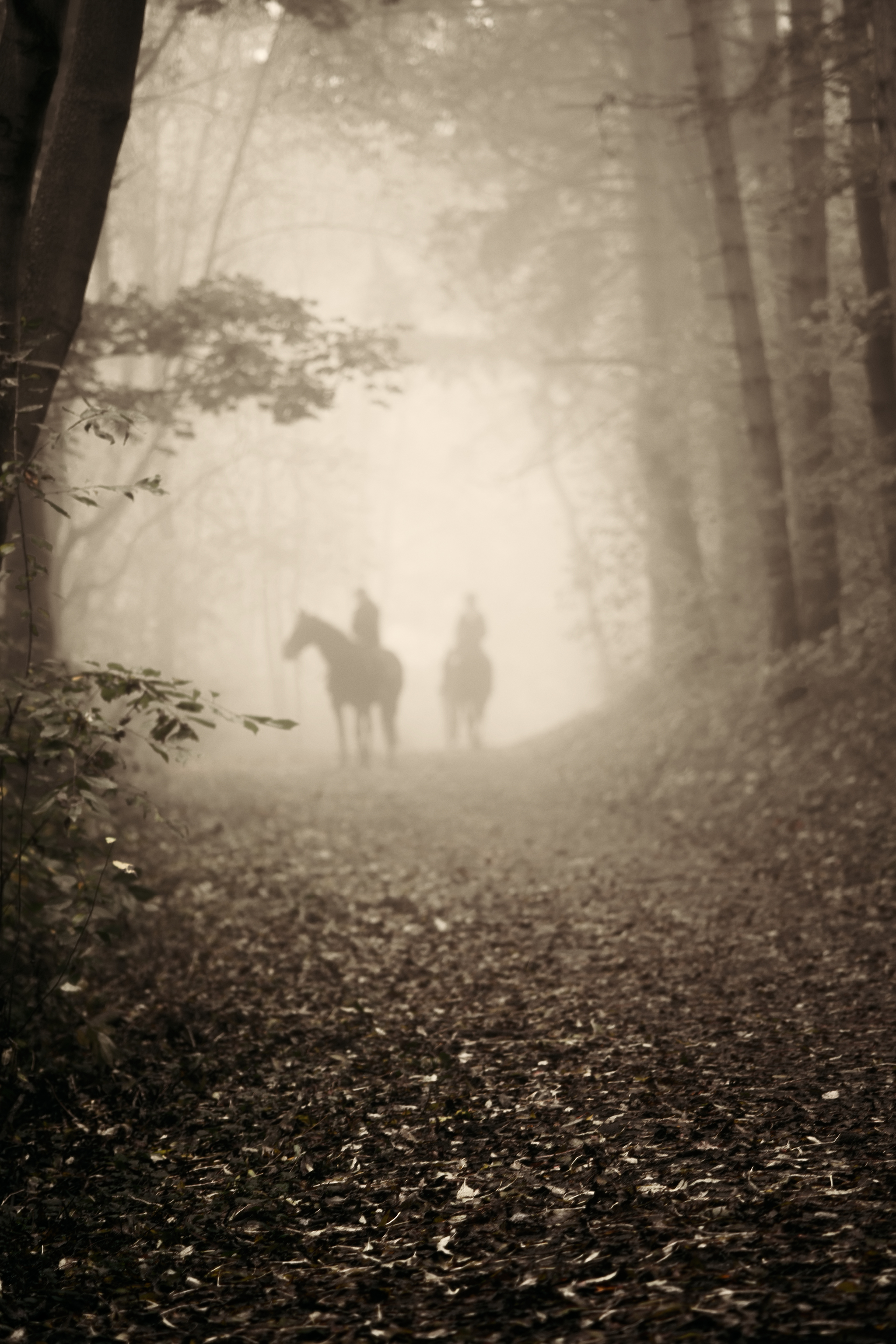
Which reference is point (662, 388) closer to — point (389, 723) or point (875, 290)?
point (875, 290)

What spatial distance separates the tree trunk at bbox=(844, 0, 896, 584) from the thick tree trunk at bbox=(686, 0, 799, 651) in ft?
3.15

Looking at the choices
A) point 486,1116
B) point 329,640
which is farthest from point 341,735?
point 486,1116

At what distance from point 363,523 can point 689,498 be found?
2035cm

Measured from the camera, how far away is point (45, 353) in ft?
15.9

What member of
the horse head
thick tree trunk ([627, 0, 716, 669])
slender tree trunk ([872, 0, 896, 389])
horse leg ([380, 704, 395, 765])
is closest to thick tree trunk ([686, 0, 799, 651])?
slender tree trunk ([872, 0, 896, 389])

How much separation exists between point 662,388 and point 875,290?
4998 mm

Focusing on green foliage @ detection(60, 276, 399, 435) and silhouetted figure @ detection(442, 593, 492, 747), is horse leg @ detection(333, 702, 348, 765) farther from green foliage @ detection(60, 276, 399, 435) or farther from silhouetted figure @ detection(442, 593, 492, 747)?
green foliage @ detection(60, 276, 399, 435)

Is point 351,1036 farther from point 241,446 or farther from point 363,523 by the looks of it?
point 363,523

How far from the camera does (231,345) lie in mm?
7980

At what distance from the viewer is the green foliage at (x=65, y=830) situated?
12.4ft

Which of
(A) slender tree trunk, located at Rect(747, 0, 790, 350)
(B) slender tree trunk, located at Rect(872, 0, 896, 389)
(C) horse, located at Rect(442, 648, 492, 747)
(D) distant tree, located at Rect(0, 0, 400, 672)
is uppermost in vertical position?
(A) slender tree trunk, located at Rect(747, 0, 790, 350)

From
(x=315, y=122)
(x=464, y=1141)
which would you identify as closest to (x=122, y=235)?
(x=315, y=122)

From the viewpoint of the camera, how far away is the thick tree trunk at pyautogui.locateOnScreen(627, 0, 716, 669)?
43.3 ft

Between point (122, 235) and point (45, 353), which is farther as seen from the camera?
point (122, 235)
